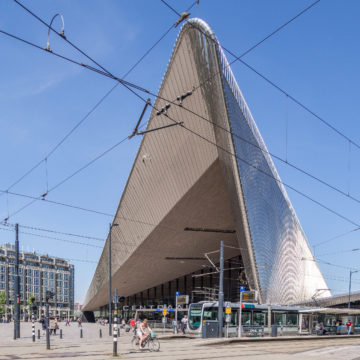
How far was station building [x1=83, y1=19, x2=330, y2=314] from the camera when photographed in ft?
105

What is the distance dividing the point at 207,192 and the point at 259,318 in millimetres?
11989

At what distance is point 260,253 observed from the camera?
37.0 metres

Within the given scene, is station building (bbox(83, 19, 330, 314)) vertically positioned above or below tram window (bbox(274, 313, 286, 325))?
above

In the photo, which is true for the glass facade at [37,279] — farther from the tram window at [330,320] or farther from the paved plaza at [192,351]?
the paved plaza at [192,351]

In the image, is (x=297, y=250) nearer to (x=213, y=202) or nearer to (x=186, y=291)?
(x=213, y=202)

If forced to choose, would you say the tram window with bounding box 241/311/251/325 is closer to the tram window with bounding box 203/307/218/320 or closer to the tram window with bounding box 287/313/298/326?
the tram window with bounding box 203/307/218/320

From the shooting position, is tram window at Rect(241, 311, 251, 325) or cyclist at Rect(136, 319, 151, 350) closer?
cyclist at Rect(136, 319, 151, 350)

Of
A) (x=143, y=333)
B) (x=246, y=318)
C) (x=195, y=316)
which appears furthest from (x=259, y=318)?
(x=143, y=333)

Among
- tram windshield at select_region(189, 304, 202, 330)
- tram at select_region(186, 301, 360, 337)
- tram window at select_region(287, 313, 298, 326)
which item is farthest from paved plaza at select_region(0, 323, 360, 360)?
tram window at select_region(287, 313, 298, 326)

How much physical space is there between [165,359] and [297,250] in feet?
111

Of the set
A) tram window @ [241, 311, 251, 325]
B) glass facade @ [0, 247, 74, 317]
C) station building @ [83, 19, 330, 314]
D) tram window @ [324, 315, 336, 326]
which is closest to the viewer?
tram window @ [241, 311, 251, 325]

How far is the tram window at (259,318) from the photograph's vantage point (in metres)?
28.7

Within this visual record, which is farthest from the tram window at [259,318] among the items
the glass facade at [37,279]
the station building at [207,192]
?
the glass facade at [37,279]

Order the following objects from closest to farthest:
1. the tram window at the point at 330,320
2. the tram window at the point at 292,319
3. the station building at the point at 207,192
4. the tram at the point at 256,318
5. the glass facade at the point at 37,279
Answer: the tram at the point at 256,318, the tram window at the point at 292,319, the station building at the point at 207,192, the tram window at the point at 330,320, the glass facade at the point at 37,279
